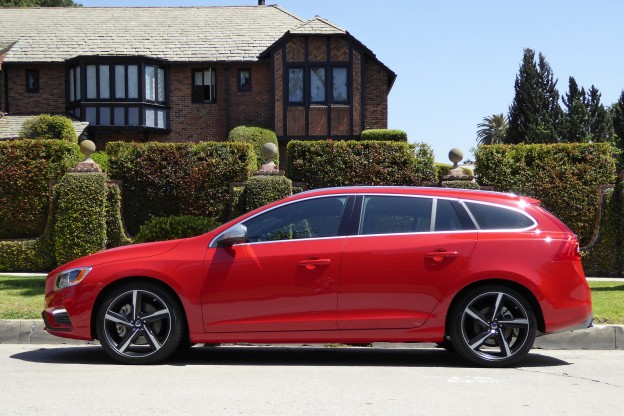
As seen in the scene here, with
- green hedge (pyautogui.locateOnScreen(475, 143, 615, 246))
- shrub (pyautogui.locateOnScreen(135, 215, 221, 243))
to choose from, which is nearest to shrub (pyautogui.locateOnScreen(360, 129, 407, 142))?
green hedge (pyautogui.locateOnScreen(475, 143, 615, 246))

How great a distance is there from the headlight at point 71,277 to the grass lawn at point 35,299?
88.1 inches

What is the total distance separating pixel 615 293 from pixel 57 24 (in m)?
32.1

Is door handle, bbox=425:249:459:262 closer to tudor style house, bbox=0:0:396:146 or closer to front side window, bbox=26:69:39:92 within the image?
tudor style house, bbox=0:0:396:146

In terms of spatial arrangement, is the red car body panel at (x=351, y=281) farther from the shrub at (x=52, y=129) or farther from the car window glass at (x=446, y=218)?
the shrub at (x=52, y=129)

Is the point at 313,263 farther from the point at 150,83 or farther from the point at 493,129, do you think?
the point at 493,129

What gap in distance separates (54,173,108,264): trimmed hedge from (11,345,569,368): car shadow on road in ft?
27.6

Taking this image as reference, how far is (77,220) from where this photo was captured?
17.7m

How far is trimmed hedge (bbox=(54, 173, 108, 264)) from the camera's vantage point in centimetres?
1764

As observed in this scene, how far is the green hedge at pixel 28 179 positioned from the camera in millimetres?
18969

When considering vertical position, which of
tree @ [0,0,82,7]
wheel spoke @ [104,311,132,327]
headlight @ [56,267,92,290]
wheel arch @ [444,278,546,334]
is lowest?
wheel spoke @ [104,311,132,327]

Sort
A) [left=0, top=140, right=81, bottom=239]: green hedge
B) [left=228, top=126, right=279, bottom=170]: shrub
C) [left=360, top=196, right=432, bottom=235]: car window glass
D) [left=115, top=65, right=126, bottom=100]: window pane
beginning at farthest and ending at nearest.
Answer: [left=115, top=65, right=126, bottom=100]: window pane, [left=228, top=126, right=279, bottom=170]: shrub, [left=0, top=140, right=81, bottom=239]: green hedge, [left=360, top=196, right=432, bottom=235]: car window glass

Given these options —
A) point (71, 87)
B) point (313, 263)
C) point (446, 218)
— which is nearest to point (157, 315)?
point (313, 263)

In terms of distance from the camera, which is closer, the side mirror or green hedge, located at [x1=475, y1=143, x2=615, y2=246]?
the side mirror

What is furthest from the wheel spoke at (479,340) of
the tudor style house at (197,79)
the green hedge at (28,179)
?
the tudor style house at (197,79)
